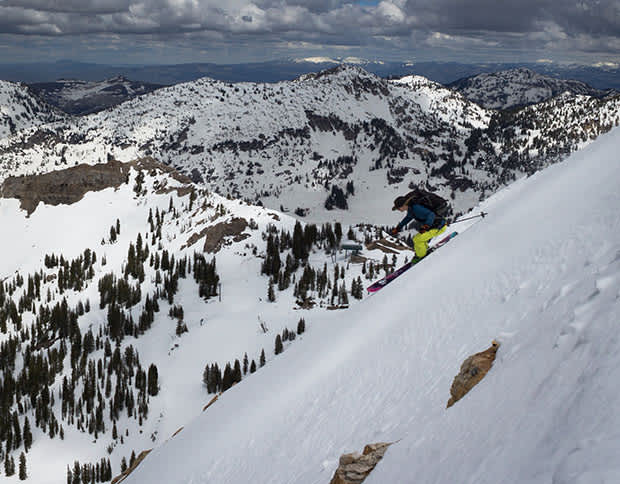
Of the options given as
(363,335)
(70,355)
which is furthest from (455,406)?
(70,355)

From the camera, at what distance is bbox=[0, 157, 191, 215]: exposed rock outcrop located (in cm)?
17600

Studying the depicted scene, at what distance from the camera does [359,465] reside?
26.7 feet

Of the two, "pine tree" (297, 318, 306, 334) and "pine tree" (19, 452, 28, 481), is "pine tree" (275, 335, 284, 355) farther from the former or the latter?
"pine tree" (19, 452, 28, 481)

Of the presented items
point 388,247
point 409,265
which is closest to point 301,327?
point 388,247

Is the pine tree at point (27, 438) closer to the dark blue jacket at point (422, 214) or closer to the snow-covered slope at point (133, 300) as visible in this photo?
the snow-covered slope at point (133, 300)

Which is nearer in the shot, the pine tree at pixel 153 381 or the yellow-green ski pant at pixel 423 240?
the yellow-green ski pant at pixel 423 240

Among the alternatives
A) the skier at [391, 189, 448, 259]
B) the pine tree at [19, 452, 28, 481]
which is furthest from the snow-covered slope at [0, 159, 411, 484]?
the skier at [391, 189, 448, 259]

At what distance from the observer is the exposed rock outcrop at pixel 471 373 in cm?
844

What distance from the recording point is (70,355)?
107 m

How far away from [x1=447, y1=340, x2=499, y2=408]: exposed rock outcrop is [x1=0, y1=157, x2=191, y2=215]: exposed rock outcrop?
585 ft

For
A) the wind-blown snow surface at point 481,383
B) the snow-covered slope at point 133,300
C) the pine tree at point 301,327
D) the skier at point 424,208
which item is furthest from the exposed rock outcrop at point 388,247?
the wind-blown snow surface at point 481,383

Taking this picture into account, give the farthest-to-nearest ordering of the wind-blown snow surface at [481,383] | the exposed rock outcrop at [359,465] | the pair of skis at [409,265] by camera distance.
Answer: the pair of skis at [409,265]
the exposed rock outcrop at [359,465]
the wind-blown snow surface at [481,383]

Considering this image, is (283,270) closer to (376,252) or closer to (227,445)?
(376,252)

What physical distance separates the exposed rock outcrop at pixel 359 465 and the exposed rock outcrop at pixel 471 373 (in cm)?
183
